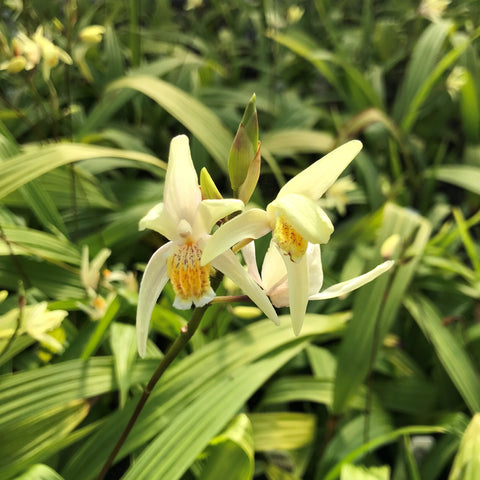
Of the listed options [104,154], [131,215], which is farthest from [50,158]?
[131,215]

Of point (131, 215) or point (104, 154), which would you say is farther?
point (131, 215)

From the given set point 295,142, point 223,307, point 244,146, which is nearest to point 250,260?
point 244,146

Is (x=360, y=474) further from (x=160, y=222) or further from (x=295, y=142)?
(x=295, y=142)

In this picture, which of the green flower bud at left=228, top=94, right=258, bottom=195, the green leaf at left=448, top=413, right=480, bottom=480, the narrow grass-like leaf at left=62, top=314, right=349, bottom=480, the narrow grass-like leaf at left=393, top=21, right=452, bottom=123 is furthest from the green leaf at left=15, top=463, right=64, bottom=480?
the narrow grass-like leaf at left=393, top=21, right=452, bottom=123

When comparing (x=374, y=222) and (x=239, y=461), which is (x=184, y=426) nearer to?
(x=239, y=461)

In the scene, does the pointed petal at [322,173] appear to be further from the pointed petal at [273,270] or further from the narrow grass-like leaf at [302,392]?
the narrow grass-like leaf at [302,392]

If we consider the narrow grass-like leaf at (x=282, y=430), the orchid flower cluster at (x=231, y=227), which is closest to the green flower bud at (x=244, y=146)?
the orchid flower cluster at (x=231, y=227)

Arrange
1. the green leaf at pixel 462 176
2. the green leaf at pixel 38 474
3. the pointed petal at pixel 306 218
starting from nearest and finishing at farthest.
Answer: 1. the pointed petal at pixel 306 218
2. the green leaf at pixel 38 474
3. the green leaf at pixel 462 176
